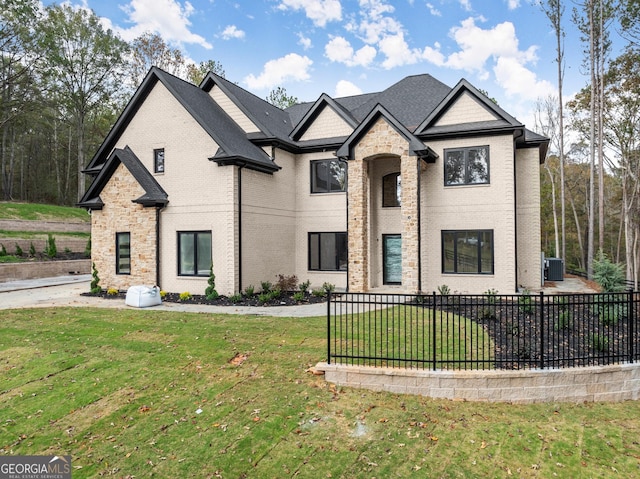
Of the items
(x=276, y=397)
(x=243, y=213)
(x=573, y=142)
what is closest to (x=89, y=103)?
(x=243, y=213)

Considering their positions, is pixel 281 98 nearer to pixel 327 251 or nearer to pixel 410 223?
pixel 327 251

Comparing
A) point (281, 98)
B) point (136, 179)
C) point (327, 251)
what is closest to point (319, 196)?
point (327, 251)

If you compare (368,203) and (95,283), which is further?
(95,283)

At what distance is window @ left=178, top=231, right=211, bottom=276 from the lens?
14820mm

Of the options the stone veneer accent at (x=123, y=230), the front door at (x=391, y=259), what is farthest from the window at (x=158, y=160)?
the front door at (x=391, y=259)

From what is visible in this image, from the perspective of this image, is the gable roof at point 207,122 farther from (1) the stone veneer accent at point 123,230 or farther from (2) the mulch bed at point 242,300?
(2) the mulch bed at point 242,300

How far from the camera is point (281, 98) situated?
36.6 metres

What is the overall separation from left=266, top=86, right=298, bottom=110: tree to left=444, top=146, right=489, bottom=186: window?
24.2m

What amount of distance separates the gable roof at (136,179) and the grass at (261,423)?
764 centimetres

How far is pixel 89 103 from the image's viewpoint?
122 ft

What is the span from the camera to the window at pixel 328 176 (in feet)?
56.1
